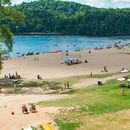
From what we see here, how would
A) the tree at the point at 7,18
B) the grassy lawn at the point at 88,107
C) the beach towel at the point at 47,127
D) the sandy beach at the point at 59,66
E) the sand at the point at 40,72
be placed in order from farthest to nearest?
the sandy beach at the point at 59,66
the tree at the point at 7,18
the sand at the point at 40,72
the grassy lawn at the point at 88,107
the beach towel at the point at 47,127

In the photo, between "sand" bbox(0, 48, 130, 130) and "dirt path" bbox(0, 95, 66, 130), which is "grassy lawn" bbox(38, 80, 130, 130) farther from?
"sand" bbox(0, 48, 130, 130)

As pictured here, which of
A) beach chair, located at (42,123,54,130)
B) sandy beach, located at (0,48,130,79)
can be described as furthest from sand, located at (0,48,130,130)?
beach chair, located at (42,123,54,130)

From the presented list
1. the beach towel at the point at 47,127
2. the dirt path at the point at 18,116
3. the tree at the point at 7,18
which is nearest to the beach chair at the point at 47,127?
the beach towel at the point at 47,127

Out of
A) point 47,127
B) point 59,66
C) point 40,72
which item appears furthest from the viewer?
point 59,66

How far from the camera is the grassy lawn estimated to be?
1501 inches

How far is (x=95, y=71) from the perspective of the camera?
8062 cm

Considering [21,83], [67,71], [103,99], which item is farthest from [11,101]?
[67,71]

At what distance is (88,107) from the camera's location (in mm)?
42625

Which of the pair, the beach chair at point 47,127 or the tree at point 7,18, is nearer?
the beach chair at point 47,127

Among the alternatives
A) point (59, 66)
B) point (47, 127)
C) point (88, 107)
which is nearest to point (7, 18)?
point (88, 107)

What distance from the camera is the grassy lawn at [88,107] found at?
38.1 metres

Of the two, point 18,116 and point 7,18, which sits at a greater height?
point 7,18

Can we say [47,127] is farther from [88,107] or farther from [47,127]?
[88,107]

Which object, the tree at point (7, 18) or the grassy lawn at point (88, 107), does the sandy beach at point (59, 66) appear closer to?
the tree at point (7, 18)
